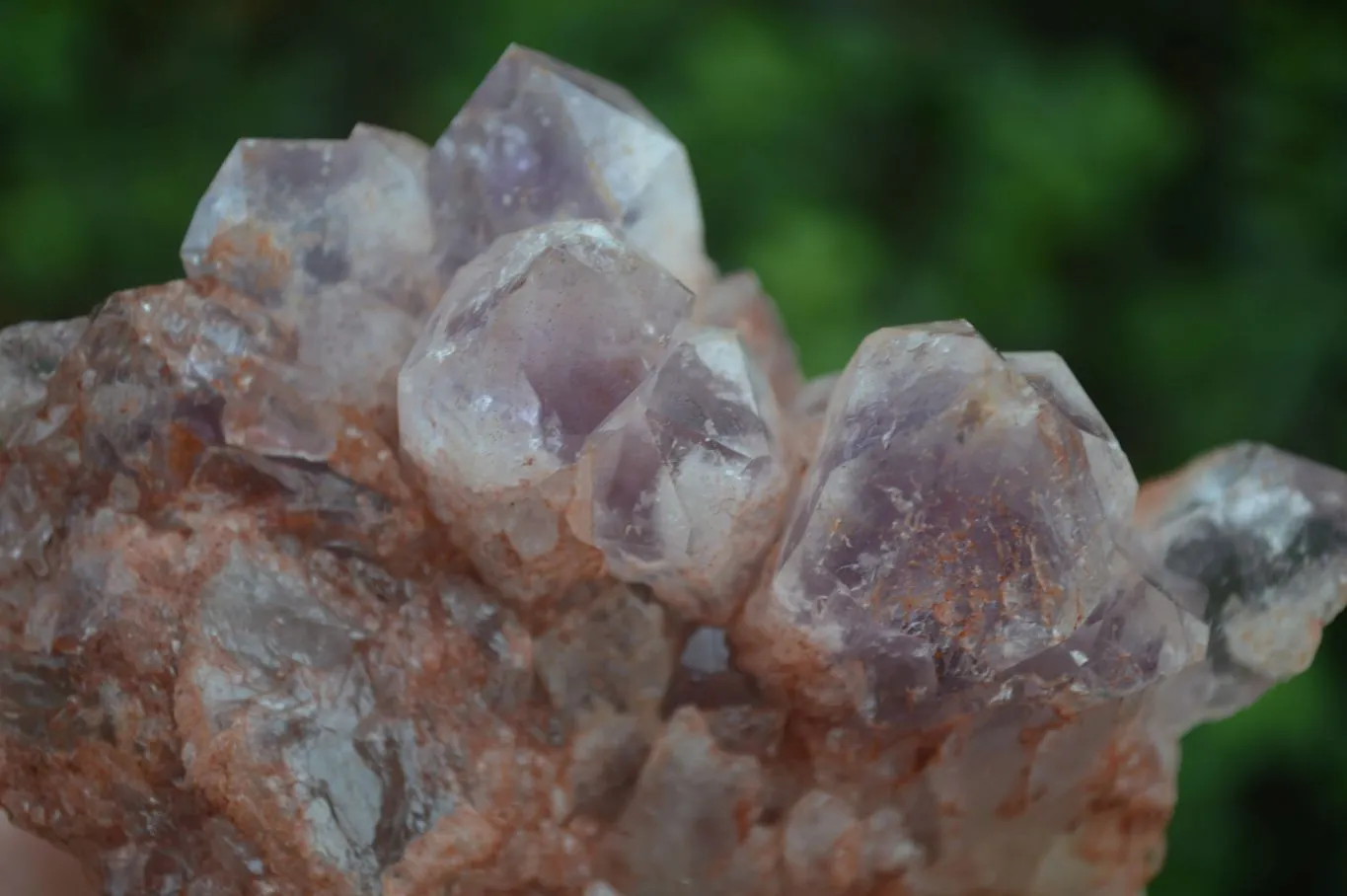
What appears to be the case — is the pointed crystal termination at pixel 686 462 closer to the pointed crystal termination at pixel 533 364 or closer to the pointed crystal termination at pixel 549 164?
the pointed crystal termination at pixel 533 364

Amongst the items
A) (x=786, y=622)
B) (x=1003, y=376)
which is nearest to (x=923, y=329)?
(x=1003, y=376)

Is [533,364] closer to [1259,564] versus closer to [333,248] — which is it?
[333,248]

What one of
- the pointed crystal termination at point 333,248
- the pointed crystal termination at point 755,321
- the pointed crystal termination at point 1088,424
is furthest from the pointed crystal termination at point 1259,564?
the pointed crystal termination at point 333,248

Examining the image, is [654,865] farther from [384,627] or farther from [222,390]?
[222,390]

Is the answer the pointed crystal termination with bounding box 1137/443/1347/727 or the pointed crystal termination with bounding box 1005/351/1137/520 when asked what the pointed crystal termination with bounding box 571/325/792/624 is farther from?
the pointed crystal termination with bounding box 1137/443/1347/727

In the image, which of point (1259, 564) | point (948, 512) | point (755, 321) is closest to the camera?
point (948, 512)

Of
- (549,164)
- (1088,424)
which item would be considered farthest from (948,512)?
(549,164)
